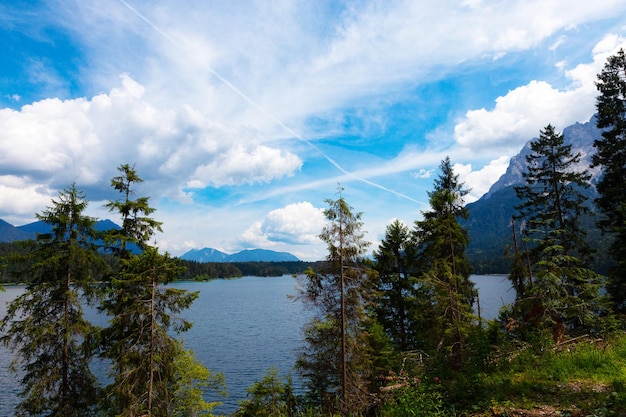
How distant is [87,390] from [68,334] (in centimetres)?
298

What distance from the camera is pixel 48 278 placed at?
57.6 feet

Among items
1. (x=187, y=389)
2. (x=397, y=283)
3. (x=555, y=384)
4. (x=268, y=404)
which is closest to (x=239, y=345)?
(x=268, y=404)

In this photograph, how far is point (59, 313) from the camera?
59.0ft

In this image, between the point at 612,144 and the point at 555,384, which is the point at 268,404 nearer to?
the point at 555,384

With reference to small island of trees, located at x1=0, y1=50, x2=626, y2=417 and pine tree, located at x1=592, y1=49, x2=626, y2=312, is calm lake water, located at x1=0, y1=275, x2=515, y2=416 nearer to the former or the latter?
small island of trees, located at x1=0, y1=50, x2=626, y2=417

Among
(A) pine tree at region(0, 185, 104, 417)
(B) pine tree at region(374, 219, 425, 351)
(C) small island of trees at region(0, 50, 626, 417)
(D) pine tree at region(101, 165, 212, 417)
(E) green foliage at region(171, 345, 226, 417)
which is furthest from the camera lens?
(B) pine tree at region(374, 219, 425, 351)

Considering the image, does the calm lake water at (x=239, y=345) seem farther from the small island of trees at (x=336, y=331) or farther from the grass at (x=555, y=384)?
the grass at (x=555, y=384)

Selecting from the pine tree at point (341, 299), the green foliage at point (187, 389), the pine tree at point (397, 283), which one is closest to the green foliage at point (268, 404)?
the green foliage at point (187, 389)

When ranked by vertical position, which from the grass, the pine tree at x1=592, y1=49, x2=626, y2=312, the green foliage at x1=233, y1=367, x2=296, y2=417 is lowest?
the green foliage at x1=233, y1=367, x2=296, y2=417

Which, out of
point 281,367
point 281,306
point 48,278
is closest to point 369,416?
point 48,278

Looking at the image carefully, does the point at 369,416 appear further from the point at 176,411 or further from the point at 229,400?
the point at 229,400

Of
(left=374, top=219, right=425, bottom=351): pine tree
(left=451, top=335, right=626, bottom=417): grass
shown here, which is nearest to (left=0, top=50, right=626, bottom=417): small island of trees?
(left=451, top=335, right=626, bottom=417): grass

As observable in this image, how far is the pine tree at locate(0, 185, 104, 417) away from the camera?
54.6ft

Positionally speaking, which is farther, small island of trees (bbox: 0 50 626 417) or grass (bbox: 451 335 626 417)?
small island of trees (bbox: 0 50 626 417)
